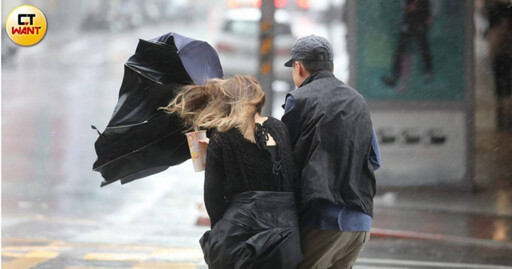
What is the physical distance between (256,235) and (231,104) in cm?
61

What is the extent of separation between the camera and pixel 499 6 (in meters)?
13.3

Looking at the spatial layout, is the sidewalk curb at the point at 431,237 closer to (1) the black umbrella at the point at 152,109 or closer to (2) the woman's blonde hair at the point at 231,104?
(1) the black umbrella at the point at 152,109

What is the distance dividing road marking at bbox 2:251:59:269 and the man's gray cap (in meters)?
4.29

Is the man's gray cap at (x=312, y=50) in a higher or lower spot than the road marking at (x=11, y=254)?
higher

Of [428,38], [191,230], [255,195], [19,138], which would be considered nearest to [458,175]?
[428,38]

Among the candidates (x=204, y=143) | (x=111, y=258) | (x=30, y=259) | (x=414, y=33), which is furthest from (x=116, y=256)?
(x=414, y=33)

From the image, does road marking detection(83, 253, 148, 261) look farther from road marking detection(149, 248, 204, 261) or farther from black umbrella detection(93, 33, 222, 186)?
black umbrella detection(93, 33, 222, 186)

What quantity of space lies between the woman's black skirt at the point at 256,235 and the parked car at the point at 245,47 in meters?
15.6

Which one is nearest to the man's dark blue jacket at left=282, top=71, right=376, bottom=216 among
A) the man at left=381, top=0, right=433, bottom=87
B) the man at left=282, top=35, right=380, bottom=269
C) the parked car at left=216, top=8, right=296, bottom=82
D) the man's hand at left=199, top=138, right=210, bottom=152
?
the man at left=282, top=35, right=380, bottom=269

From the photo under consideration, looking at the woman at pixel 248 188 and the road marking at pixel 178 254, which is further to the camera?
the road marking at pixel 178 254

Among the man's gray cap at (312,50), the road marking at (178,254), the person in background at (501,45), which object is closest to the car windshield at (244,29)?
the person in background at (501,45)

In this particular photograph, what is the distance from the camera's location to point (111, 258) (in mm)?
8094

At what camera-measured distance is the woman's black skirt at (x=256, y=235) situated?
3.78 metres

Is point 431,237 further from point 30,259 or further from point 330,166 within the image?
point 330,166
